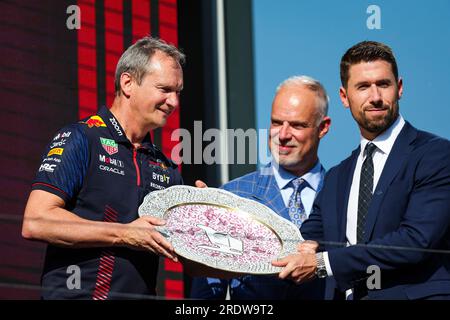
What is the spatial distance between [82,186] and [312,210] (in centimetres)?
80

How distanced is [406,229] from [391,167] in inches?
8.3

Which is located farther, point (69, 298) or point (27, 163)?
point (27, 163)

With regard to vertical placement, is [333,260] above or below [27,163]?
below

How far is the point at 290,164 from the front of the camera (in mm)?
4453

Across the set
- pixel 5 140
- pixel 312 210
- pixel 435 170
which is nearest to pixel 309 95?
pixel 312 210

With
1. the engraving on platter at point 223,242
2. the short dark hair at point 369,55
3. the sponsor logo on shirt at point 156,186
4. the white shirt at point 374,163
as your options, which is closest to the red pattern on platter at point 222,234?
the engraving on platter at point 223,242

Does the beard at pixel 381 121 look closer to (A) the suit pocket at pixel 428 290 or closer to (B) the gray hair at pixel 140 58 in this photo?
(A) the suit pocket at pixel 428 290

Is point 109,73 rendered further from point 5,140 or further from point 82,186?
point 82,186

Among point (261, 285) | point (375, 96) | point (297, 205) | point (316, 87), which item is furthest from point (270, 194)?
point (375, 96)

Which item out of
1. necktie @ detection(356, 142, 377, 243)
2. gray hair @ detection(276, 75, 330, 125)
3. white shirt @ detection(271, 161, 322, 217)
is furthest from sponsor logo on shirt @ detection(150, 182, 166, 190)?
gray hair @ detection(276, 75, 330, 125)

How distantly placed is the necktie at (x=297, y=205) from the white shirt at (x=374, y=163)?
36 centimetres

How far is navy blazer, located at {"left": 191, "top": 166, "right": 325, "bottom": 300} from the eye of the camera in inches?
163

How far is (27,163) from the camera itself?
4.61 m
